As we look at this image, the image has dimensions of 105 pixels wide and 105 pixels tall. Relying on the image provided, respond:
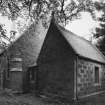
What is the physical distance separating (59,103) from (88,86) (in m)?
3.52

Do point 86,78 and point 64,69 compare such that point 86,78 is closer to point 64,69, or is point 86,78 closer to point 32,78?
point 64,69

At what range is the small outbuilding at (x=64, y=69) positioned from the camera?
14188 millimetres

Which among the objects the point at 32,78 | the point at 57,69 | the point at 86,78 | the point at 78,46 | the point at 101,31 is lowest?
the point at 32,78

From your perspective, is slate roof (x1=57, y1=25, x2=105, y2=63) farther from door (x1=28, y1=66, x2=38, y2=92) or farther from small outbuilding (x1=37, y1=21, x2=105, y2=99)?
door (x1=28, y1=66, x2=38, y2=92)

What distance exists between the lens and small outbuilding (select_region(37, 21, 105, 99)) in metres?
14.2

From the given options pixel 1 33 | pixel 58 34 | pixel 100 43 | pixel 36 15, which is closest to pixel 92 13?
pixel 100 43

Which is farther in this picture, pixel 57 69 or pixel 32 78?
pixel 32 78

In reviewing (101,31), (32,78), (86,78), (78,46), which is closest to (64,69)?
(86,78)

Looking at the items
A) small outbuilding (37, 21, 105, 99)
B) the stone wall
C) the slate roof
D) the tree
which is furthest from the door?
the tree

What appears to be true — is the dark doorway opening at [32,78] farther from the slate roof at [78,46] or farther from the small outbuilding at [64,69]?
the slate roof at [78,46]

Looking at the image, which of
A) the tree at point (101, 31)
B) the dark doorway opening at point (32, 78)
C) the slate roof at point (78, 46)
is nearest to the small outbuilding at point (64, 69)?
the slate roof at point (78, 46)

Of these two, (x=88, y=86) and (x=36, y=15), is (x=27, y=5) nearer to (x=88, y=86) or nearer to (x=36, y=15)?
(x=36, y=15)

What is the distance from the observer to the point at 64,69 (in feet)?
48.4

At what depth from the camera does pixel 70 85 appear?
1413cm
